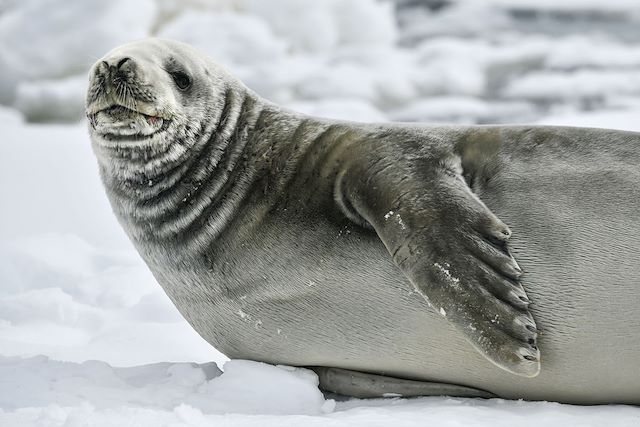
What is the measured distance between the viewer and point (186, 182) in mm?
2986

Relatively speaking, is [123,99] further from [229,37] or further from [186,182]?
[229,37]

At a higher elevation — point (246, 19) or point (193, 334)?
point (193, 334)

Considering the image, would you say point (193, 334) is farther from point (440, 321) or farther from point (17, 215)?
point (17, 215)

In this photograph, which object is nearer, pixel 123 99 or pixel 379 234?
pixel 379 234

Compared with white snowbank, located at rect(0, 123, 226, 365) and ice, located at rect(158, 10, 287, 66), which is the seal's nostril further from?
ice, located at rect(158, 10, 287, 66)

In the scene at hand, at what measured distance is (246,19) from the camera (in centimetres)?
1266

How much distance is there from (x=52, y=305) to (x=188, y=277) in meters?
1.24

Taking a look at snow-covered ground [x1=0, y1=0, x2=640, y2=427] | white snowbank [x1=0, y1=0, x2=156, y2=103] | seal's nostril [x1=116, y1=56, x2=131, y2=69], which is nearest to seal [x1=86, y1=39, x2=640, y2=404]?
seal's nostril [x1=116, y1=56, x2=131, y2=69]

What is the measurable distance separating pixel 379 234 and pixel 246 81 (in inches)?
349

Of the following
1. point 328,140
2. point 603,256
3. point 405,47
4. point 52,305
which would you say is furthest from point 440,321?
point 405,47

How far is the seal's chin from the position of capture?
2.79m

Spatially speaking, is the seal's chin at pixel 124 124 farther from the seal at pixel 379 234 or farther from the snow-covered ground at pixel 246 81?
the snow-covered ground at pixel 246 81

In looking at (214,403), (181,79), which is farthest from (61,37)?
(214,403)

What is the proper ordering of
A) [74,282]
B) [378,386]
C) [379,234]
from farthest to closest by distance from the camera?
1. [74,282]
2. [378,386]
3. [379,234]
